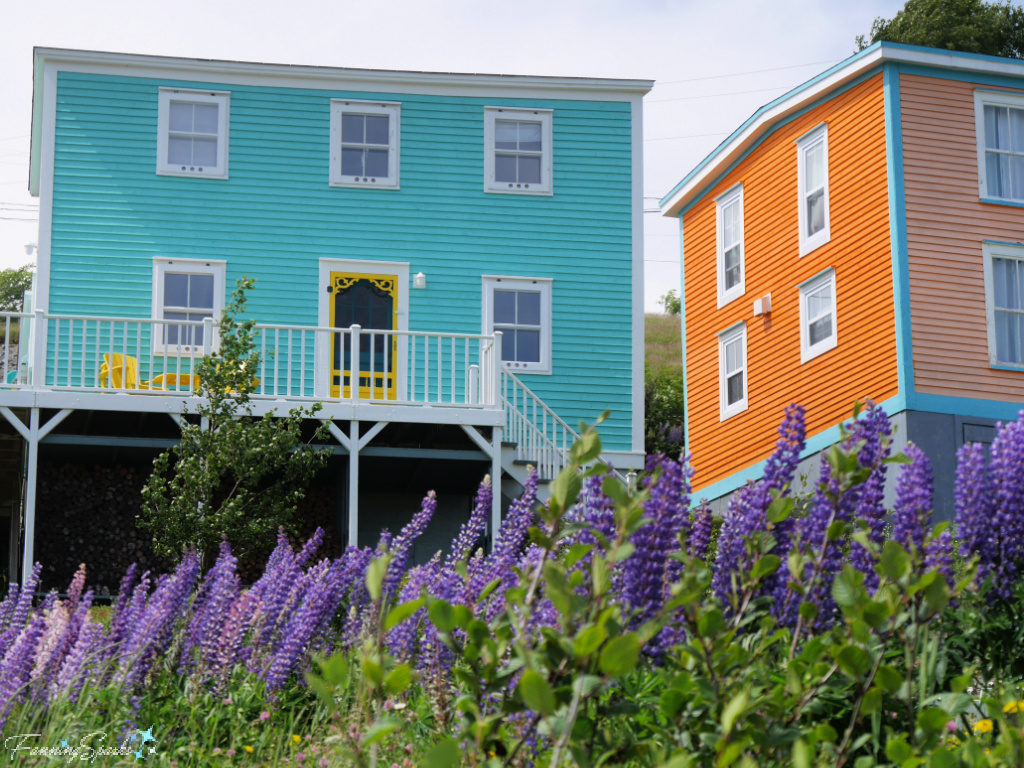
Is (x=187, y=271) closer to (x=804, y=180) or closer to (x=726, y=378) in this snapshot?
(x=726, y=378)

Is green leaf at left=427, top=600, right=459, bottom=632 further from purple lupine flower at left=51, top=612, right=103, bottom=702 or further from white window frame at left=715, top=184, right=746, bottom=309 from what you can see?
white window frame at left=715, top=184, right=746, bottom=309

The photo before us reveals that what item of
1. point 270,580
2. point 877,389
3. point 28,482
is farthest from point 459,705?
point 877,389

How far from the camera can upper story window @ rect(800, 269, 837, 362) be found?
1620cm

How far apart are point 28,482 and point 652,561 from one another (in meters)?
11.4

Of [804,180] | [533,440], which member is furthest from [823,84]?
[533,440]

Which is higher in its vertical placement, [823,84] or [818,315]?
[823,84]

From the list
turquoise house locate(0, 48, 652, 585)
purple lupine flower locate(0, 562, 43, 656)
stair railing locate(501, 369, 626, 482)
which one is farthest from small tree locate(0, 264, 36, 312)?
purple lupine flower locate(0, 562, 43, 656)

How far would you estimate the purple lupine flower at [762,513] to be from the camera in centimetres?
309

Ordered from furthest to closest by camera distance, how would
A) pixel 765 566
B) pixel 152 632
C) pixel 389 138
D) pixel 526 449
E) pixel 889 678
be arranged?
pixel 389 138, pixel 526 449, pixel 152 632, pixel 765 566, pixel 889 678

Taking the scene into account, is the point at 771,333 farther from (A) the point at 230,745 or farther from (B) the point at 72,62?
(A) the point at 230,745

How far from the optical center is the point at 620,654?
72.3 inches

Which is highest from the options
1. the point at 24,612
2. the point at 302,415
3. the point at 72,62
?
the point at 72,62

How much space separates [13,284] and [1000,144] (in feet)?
133

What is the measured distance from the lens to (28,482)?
42.7 ft
